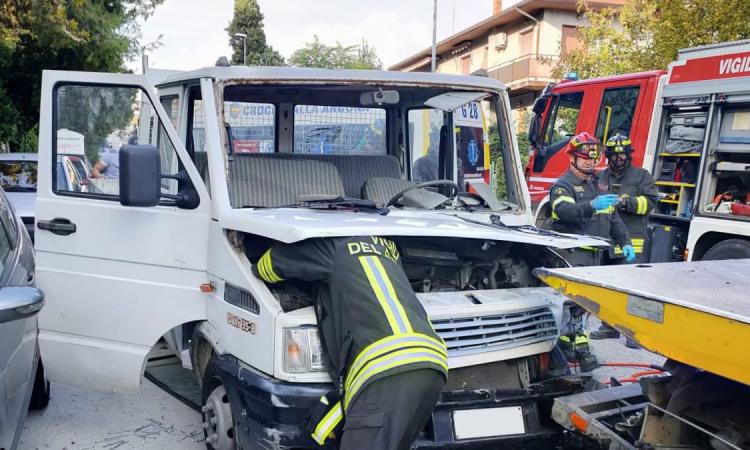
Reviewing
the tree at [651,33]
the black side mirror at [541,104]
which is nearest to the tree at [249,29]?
the tree at [651,33]

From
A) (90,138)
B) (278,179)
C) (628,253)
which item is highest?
(90,138)

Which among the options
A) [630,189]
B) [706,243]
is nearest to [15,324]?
[630,189]

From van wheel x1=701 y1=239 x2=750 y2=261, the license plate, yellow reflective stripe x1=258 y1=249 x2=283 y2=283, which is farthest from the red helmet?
yellow reflective stripe x1=258 y1=249 x2=283 y2=283

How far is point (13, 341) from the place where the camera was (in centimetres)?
289

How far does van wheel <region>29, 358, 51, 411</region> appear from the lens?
13.8 ft

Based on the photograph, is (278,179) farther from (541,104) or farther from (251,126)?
(541,104)

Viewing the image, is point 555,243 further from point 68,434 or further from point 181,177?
point 68,434

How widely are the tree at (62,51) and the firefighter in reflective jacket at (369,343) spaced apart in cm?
1220

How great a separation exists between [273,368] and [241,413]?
0.30m

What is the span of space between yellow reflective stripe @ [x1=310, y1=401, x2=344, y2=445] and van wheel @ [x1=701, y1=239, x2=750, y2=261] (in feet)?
18.4

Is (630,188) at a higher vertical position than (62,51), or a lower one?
lower

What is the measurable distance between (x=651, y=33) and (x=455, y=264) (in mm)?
12752

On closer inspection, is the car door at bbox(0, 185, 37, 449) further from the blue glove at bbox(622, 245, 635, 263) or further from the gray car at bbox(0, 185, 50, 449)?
the blue glove at bbox(622, 245, 635, 263)

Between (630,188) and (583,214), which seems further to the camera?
(630,188)
